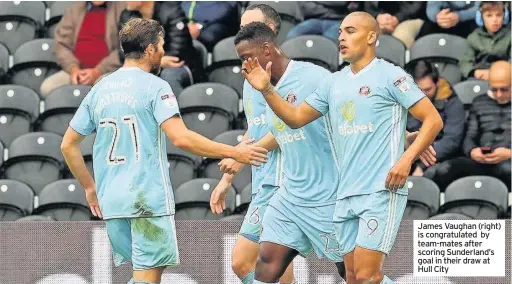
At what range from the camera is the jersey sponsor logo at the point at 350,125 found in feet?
25.3

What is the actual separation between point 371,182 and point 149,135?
52.4 inches

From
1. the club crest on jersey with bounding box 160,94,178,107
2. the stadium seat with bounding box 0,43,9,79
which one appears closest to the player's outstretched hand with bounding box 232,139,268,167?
the club crest on jersey with bounding box 160,94,178,107

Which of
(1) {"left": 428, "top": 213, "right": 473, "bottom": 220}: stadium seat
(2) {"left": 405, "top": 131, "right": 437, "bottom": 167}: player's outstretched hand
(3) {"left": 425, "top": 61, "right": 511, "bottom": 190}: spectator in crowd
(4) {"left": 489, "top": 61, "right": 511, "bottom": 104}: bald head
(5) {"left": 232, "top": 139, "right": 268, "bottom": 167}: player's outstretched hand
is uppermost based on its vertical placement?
(4) {"left": 489, "top": 61, "right": 511, "bottom": 104}: bald head

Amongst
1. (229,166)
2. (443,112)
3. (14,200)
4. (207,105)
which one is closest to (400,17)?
(443,112)

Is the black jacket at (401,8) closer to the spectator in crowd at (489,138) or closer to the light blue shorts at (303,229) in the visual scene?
the spectator in crowd at (489,138)

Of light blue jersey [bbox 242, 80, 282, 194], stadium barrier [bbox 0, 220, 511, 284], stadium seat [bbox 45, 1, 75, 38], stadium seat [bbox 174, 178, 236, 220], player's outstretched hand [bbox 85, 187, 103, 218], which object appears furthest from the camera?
stadium seat [bbox 45, 1, 75, 38]

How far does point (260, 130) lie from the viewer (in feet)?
28.6

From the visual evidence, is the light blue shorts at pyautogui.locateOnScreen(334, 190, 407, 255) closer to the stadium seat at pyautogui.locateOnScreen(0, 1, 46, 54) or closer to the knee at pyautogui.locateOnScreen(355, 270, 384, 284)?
the knee at pyautogui.locateOnScreen(355, 270, 384, 284)

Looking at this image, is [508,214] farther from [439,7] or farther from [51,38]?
[51,38]

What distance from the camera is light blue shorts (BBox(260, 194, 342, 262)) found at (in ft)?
26.9

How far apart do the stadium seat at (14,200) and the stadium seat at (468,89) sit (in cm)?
414

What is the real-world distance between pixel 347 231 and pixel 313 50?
197 inches

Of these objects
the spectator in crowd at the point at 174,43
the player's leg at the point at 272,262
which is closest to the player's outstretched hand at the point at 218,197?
the player's leg at the point at 272,262

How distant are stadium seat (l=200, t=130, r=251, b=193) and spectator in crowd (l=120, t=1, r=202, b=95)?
932 millimetres
